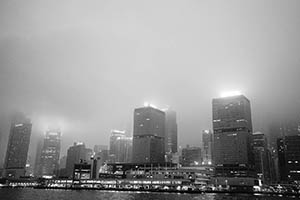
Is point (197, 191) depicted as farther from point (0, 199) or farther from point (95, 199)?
point (0, 199)

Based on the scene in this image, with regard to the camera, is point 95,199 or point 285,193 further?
point 285,193

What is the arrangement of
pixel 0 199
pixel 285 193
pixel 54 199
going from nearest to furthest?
pixel 0 199, pixel 54 199, pixel 285 193

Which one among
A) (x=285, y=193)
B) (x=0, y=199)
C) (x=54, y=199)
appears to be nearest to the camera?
(x=0, y=199)

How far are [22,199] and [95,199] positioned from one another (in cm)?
2928

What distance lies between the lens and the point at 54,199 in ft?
412

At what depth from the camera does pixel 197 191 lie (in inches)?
7672

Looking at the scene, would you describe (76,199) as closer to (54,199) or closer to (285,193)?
(54,199)

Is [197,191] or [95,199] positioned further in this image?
[197,191]

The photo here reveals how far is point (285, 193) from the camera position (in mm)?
194000

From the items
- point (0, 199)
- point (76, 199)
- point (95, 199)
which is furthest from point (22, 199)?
point (95, 199)

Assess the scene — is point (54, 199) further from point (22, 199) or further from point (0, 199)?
point (0, 199)

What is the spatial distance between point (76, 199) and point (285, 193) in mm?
140718

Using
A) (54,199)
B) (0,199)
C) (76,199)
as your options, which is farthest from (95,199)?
(0,199)

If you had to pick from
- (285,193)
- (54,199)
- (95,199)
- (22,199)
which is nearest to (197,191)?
(285,193)
